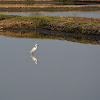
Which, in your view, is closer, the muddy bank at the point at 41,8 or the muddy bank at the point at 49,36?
the muddy bank at the point at 49,36

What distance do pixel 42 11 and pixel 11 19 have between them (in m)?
17.3

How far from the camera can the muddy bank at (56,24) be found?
36075mm

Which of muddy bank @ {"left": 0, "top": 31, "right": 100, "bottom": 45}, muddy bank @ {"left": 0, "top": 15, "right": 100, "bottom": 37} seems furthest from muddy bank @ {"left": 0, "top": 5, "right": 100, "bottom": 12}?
muddy bank @ {"left": 0, "top": 31, "right": 100, "bottom": 45}

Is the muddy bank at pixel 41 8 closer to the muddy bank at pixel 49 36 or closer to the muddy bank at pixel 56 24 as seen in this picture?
the muddy bank at pixel 56 24

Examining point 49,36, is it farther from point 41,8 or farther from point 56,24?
point 41,8

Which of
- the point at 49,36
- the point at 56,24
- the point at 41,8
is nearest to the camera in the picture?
the point at 49,36

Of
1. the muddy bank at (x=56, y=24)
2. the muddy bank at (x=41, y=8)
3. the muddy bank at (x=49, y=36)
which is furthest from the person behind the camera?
the muddy bank at (x=41, y=8)

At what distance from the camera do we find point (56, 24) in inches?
1529

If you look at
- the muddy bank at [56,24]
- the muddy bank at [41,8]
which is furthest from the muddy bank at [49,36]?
the muddy bank at [41,8]

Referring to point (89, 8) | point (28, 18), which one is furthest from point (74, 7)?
point (28, 18)

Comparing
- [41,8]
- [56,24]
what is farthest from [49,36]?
[41,8]

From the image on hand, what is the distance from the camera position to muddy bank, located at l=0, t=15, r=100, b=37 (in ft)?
118

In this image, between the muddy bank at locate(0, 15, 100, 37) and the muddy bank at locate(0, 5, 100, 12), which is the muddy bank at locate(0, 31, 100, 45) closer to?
the muddy bank at locate(0, 15, 100, 37)

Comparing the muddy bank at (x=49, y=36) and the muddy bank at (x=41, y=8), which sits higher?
the muddy bank at (x=41, y=8)
